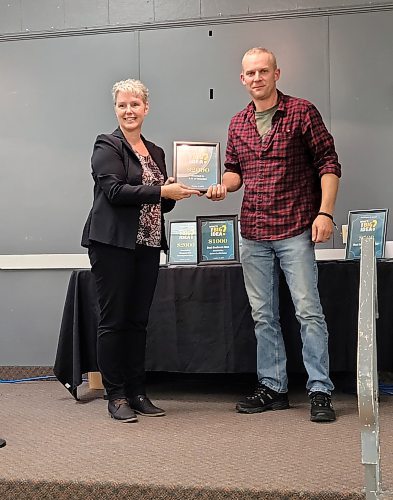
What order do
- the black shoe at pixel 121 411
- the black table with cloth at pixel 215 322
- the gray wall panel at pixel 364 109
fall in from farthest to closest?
the gray wall panel at pixel 364 109 → the black table with cloth at pixel 215 322 → the black shoe at pixel 121 411

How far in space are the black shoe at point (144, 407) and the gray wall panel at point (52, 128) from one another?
159 centimetres

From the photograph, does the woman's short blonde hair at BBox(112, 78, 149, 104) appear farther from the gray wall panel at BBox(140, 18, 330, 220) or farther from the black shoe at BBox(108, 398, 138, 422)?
the gray wall panel at BBox(140, 18, 330, 220)

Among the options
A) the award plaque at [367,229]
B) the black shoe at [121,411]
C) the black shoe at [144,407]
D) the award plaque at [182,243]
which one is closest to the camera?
the black shoe at [121,411]

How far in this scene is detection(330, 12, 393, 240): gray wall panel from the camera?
12.7ft

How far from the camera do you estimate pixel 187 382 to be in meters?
3.63

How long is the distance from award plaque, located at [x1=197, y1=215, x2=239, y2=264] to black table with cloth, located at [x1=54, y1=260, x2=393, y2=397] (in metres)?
0.12

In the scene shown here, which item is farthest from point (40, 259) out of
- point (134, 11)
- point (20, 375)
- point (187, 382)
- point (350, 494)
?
point (350, 494)

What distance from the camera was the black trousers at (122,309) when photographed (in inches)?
102

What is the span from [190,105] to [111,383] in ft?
6.55

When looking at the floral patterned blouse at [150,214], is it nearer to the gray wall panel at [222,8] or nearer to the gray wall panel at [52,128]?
the gray wall panel at [52,128]

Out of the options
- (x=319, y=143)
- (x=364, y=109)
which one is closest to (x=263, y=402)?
(x=319, y=143)

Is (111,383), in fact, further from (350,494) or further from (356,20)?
(356,20)

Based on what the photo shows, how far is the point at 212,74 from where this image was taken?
4.08 metres

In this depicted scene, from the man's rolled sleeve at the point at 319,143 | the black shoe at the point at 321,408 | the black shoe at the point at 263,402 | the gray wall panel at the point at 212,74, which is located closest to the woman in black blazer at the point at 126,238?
the black shoe at the point at 263,402
